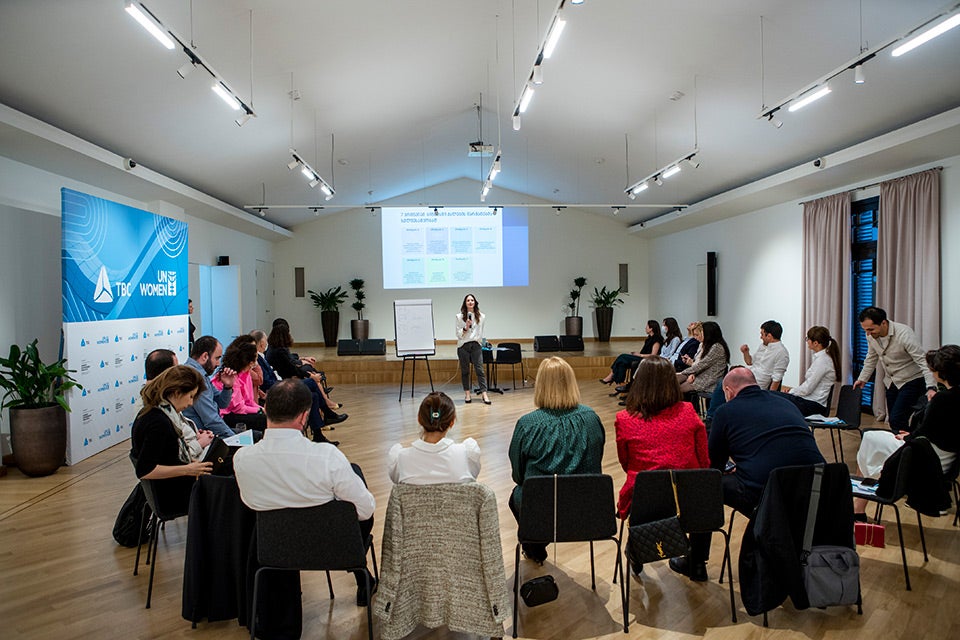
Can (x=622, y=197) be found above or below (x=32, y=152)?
above

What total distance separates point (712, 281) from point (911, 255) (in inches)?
194

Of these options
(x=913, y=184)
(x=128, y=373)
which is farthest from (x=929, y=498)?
(x=128, y=373)

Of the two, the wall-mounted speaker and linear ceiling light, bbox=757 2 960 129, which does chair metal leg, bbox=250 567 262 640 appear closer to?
linear ceiling light, bbox=757 2 960 129

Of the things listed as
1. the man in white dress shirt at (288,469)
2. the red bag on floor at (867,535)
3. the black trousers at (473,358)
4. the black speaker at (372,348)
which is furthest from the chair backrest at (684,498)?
the black speaker at (372,348)

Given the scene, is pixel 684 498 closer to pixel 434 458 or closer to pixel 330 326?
pixel 434 458

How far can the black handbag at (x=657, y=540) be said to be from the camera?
2.50 metres

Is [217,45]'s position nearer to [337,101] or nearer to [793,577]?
[337,101]

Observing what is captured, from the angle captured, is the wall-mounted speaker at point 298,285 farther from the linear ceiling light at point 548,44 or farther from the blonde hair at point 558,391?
the blonde hair at point 558,391

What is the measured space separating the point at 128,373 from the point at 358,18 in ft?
14.2

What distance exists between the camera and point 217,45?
17.1 feet

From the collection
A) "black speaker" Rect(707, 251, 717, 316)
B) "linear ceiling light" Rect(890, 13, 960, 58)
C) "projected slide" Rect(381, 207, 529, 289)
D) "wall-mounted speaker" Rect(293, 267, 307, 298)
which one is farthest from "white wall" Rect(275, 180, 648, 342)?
"linear ceiling light" Rect(890, 13, 960, 58)

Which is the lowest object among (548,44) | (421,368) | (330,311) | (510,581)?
(510,581)

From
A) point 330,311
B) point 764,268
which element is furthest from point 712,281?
point 330,311

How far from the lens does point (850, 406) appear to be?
13.9 ft
